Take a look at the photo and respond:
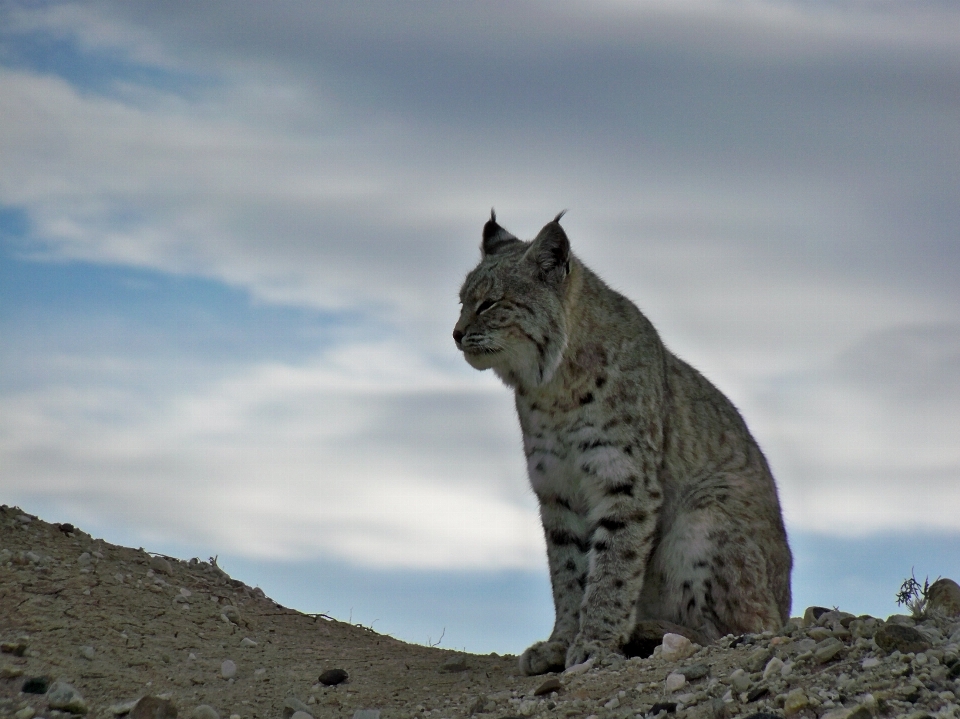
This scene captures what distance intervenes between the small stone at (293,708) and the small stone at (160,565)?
10.4 ft

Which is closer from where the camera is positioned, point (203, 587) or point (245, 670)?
point (245, 670)

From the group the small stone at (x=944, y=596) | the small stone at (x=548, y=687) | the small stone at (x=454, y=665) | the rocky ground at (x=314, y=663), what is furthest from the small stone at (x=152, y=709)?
the small stone at (x=944, y=596)

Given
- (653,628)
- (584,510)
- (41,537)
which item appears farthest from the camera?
(41,537)

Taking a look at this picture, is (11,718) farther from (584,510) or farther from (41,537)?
(584,510)

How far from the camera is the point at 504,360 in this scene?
29.5 ft

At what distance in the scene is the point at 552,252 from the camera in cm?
894

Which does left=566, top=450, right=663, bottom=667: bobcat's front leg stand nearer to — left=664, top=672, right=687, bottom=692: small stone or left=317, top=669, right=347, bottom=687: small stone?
left=664, top=672, right=687, bottom=692: small stone

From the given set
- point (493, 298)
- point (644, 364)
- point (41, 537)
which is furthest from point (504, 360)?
point (41, 537)

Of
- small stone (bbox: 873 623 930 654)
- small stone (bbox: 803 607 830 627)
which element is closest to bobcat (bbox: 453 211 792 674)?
small stone (bbox: 803 607 830 627)

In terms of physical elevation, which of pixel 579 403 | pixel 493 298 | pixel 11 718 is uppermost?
pixel 493 298

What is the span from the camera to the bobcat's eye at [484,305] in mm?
8984

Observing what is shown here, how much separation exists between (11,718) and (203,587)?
3287 mm

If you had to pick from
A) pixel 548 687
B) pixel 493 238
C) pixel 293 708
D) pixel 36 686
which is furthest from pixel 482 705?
pixel 493 238

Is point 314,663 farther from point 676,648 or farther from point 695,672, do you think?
point 695,672
